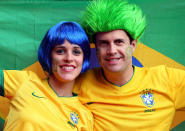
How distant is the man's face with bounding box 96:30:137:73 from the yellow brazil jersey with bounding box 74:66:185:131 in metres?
0.15

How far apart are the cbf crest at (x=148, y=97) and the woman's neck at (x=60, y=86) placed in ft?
1.62

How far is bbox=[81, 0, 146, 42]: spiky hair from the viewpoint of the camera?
5.04ft

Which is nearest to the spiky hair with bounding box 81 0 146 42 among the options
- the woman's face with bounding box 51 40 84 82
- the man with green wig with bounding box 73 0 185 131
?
the man with green wig with bounding box 73 0 185 131

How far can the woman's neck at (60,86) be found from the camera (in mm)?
1539

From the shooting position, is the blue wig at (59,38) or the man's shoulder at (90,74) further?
the man's shoulder at (90,74)

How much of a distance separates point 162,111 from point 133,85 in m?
0.25

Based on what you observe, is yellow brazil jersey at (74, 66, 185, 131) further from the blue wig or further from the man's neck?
the blue wig

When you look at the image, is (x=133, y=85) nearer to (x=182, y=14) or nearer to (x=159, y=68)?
(x=159, y=68)

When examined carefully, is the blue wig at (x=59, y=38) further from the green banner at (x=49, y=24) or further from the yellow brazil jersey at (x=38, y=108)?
the green banner at (x=49, y=24)

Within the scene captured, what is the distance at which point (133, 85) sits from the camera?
64.5 inches

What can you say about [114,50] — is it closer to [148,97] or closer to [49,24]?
[148,97]

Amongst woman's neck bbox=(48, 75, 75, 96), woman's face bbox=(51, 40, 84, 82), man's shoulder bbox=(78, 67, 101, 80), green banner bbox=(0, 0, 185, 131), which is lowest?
woman's neck bbox=(48, 75, 75, 96)

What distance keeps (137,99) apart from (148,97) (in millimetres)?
78

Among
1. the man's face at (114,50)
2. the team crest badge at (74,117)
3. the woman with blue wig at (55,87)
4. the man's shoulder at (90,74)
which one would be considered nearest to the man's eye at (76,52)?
the woman with blue wig at (55,87)
